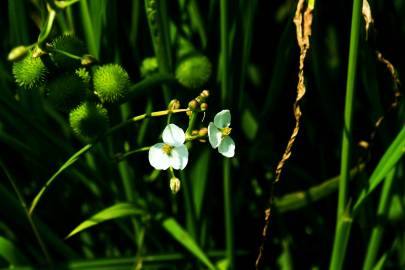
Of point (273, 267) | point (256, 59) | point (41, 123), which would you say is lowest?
point (273, 267)

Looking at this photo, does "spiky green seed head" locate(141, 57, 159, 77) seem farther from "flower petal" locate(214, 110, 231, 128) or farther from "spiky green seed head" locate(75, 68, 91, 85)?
"flower petal" locate(214, 110, 231, 128)

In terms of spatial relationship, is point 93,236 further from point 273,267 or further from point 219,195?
point 273,267

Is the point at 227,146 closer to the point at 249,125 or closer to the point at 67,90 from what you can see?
the point at 67,90

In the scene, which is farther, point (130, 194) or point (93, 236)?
point (93, 236)

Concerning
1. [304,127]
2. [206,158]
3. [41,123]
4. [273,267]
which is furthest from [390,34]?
[41,123]

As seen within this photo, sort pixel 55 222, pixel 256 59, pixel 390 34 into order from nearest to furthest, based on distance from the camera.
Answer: pixel 390 34 < pixel 55 222 < pixel 256 59

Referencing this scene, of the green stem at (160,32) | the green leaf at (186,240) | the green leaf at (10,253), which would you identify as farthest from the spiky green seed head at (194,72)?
the green leaf at (10,253)
